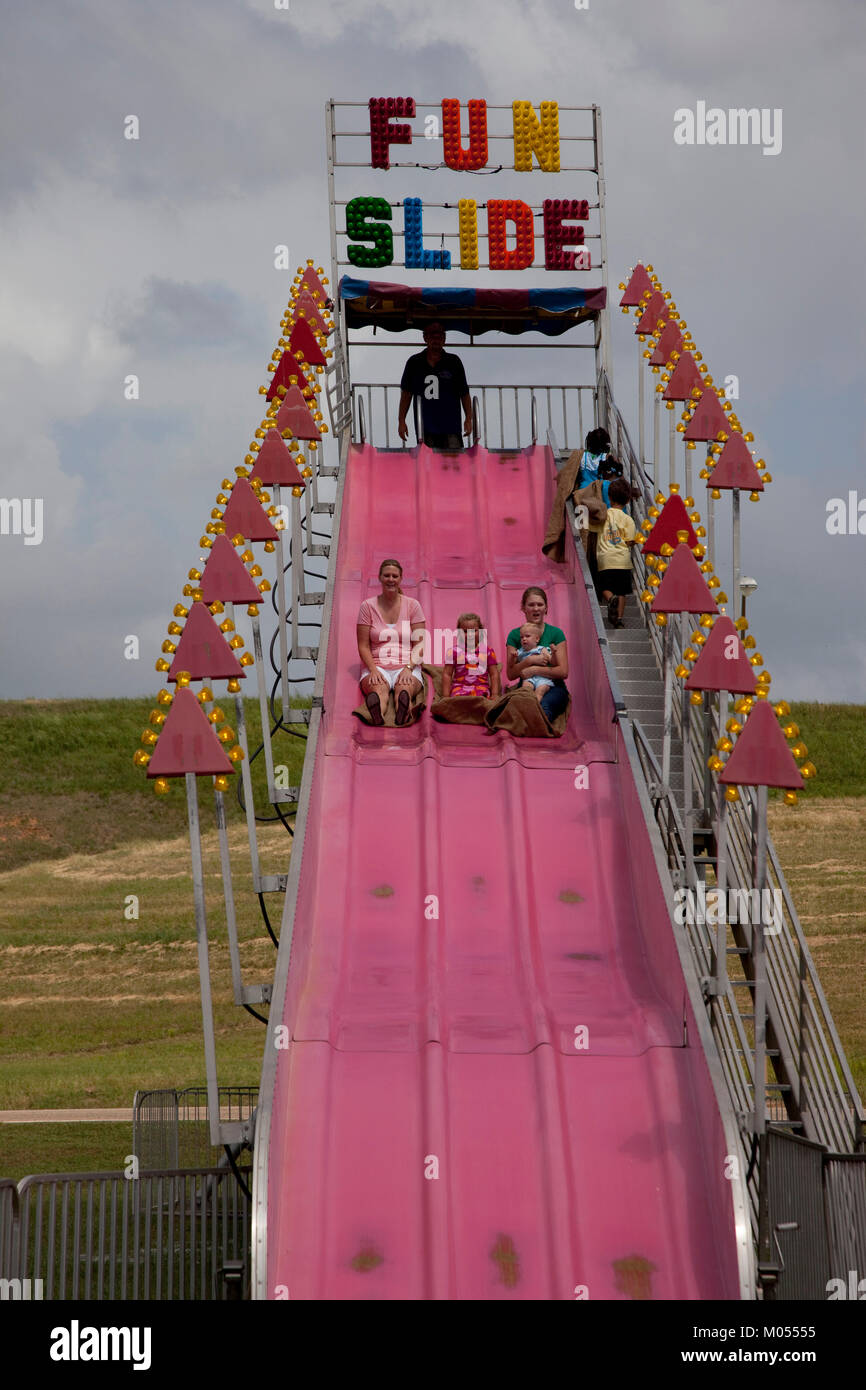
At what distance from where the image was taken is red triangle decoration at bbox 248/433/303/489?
12.9 metres

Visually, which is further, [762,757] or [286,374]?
[286,374]

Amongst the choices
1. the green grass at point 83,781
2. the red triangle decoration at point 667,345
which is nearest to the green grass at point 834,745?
the green grass at point 83,781

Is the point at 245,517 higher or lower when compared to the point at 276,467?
lower

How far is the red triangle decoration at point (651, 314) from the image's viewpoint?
16797 millimetres

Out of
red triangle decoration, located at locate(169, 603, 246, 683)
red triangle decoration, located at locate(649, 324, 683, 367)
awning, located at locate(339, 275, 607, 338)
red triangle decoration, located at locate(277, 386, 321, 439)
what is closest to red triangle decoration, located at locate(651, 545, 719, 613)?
red triangle decoration, located at locate(169, 603, 246, 683)

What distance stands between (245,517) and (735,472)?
3.51m

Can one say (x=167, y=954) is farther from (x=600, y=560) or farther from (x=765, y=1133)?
(x=765, y=1133)

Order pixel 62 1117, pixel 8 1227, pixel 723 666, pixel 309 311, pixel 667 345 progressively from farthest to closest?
pixel 309 311 < pixel 62 1117 < pixel 667 345 < pixel 723 666 < pixel 8 1227

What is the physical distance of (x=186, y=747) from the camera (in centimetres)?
884

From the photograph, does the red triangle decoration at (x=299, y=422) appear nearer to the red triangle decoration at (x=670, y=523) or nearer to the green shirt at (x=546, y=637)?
the green shirt at (x=546, y=637)

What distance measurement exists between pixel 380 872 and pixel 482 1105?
2.40 m

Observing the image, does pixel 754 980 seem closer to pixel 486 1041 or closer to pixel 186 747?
pixel 486 1041

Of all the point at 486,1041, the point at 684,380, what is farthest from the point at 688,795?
the point at 684,380
